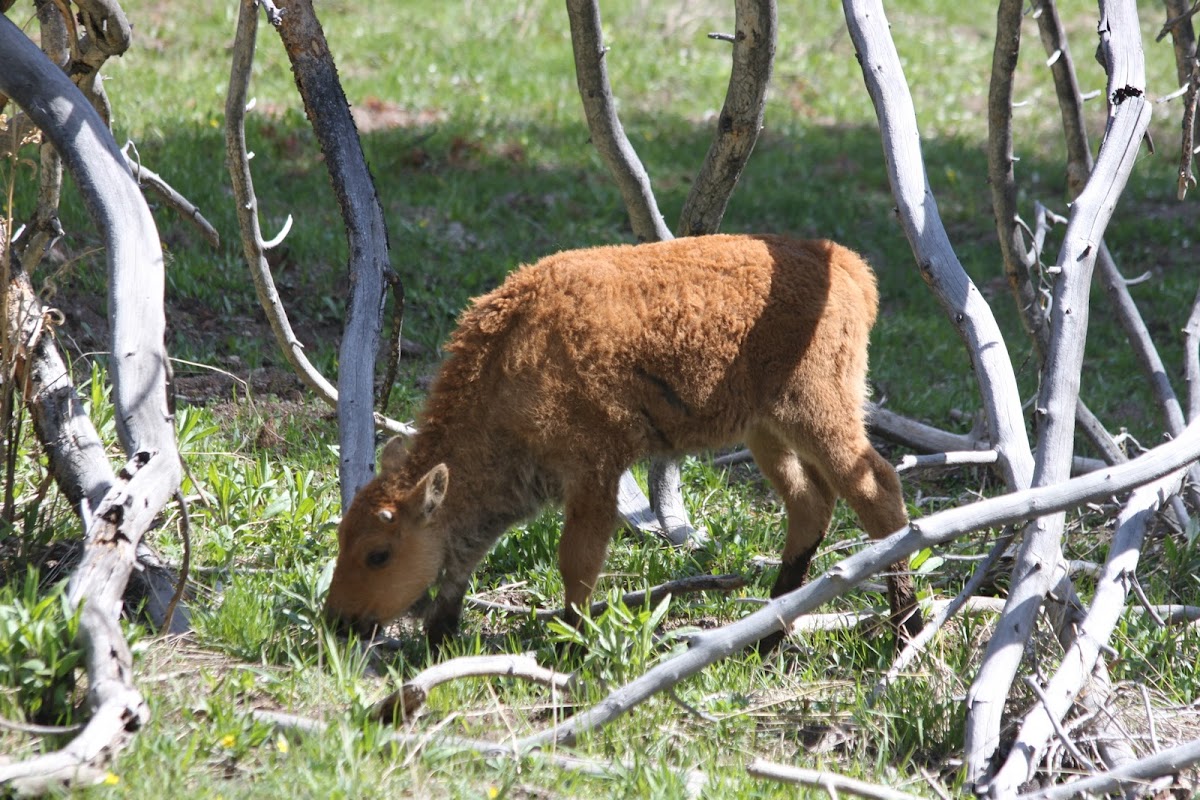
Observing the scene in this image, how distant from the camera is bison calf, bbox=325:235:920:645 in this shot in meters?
4.84

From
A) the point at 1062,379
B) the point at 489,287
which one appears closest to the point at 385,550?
the point at 1062,379

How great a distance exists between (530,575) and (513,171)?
248 inches

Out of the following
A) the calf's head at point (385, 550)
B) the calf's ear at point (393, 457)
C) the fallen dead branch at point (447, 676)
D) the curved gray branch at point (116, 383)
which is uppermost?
the curved gray branch at point (116, 383)

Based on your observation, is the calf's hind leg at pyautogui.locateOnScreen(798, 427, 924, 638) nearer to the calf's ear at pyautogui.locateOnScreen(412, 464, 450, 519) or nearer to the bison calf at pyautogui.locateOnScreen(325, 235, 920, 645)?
the bison calf at pyautogui.locateOnScreen(325, 235, 920, 645)

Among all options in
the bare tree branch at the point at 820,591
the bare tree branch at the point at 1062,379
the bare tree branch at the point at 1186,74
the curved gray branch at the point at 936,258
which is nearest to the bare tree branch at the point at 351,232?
the bare tree branch at the point at 820,591

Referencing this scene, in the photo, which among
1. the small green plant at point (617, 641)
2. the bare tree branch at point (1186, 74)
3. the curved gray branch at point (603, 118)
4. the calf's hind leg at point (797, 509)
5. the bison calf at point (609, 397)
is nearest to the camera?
the small green plant at point (617, 641)

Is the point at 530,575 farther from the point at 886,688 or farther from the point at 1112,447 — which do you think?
the point at 1112,447

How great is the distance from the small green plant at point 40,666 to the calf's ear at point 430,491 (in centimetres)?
139

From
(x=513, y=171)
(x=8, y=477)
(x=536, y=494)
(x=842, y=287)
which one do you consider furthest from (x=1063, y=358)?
(x=513, y=171)

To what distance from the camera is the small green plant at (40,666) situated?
3570mm

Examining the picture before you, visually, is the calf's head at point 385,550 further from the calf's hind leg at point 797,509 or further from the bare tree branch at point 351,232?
the calf's hind leg at point 797,509

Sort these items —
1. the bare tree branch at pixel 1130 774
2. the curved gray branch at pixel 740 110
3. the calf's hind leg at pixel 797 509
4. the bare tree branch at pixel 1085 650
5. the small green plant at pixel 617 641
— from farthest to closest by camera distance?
the curved gray branch at pixel 740 110 < the calf's hind leg at pixel 797 509 < the small green plant at pixel 617 641 < the bare tree branch at pixel 1085 650 < the bare tree branch at pixel 1130 774

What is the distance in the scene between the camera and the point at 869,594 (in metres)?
5.52

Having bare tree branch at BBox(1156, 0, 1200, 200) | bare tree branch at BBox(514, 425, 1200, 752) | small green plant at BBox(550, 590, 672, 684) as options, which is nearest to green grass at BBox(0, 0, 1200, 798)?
small green plant at BBox(550, 590, 672, 684)
